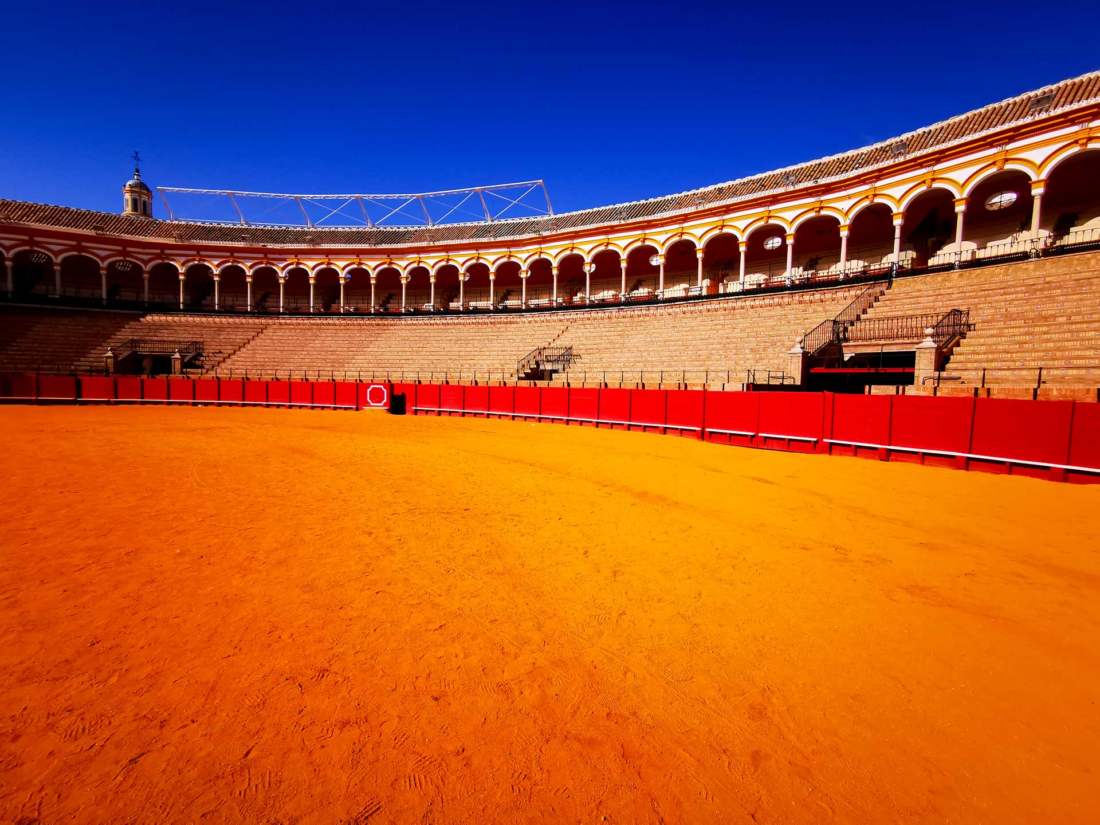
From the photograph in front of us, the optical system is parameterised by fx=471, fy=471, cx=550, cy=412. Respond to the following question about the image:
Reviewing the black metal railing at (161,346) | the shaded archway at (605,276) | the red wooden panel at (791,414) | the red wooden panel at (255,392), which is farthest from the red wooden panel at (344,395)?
the red wooden panel at (791,414)

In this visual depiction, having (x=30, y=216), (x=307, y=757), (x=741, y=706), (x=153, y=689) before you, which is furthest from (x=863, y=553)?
(x=30, y=216)

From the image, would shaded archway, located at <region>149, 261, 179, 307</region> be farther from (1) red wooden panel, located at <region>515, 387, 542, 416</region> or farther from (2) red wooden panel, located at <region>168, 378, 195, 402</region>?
(1) red wooden panel, located at <region>515, 387, 542, 416</region>

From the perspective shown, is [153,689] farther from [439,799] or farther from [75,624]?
[439,799]

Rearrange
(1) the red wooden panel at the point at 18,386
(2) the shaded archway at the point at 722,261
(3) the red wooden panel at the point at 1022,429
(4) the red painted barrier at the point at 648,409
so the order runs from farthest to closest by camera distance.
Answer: (2) the shaded archway at the point at 722,261 → (1) the red wooden panel at the point at 18,386 → (4) the red painted barrier at the point at 648,409 → (3) the red wooden panel at the point at 1022,429

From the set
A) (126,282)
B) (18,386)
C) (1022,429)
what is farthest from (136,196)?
(1022,429)

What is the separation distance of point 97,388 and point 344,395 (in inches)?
484

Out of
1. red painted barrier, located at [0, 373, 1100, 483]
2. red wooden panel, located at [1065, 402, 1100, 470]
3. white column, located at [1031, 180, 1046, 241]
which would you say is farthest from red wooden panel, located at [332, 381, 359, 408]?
white column, located at [1031, 180, 1046, 241]

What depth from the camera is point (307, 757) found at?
2.34 metres

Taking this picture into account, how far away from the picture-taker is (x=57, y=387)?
23047 mm

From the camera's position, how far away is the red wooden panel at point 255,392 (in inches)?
951

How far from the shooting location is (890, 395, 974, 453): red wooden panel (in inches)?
402

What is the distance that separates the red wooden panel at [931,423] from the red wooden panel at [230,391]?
90.1 ft

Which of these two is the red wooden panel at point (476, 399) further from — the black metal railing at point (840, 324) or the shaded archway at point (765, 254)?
the shaded archway at point (765, 254)

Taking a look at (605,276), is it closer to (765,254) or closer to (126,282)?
(765,254)
